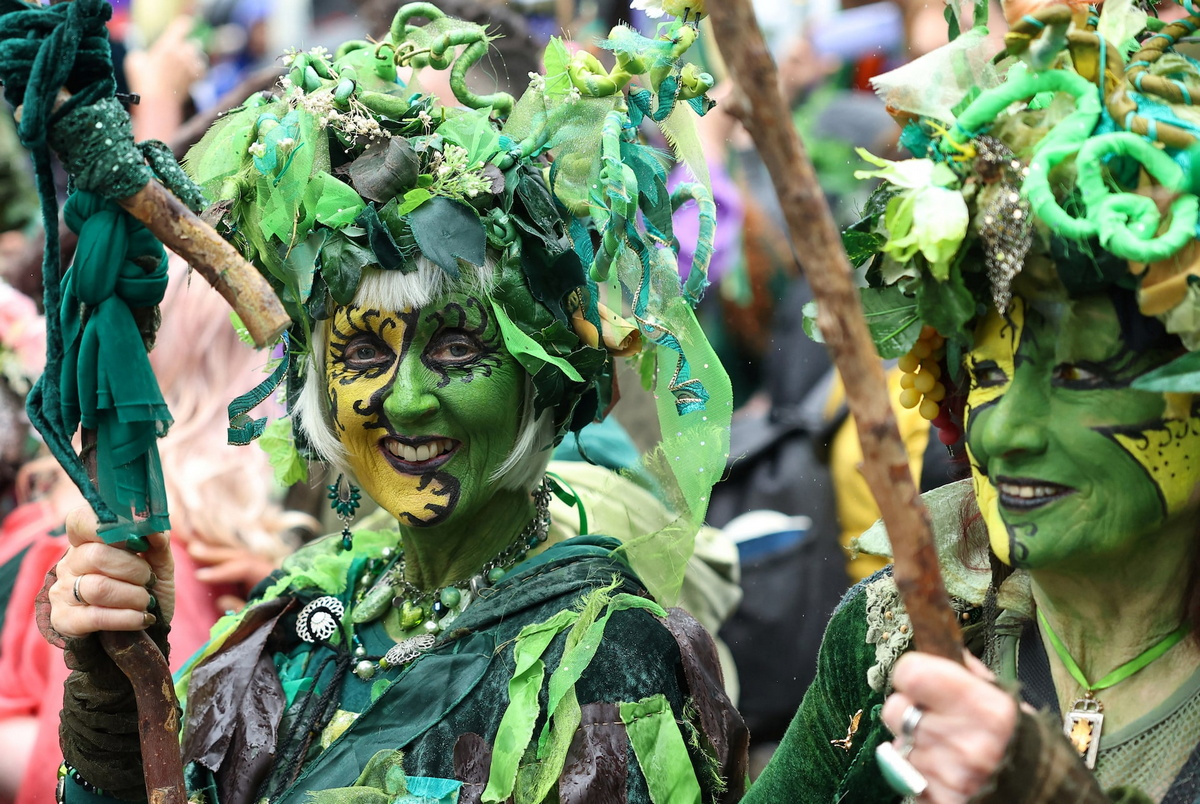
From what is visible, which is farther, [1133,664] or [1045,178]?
[1133,664]

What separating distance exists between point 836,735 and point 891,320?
2.12 feet

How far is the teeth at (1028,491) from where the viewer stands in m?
1.68

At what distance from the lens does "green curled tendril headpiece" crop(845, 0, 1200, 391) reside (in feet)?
5.16

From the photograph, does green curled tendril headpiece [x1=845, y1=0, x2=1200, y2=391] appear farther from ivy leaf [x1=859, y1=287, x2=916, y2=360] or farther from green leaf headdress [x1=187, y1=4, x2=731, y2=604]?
green leaf headdress [x1=187, y1=4, x2=731, y2=604]

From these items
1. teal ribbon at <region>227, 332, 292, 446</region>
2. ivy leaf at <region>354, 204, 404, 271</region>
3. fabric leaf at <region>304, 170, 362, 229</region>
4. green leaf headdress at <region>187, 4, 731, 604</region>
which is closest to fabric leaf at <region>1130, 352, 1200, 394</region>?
green leaf headdress at <region>187, 4, 731, 604</region>

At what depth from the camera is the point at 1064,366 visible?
169 centimetres

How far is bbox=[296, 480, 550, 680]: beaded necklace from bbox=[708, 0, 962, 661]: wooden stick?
3.87 ft

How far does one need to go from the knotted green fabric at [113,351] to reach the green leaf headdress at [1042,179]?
3.43 ft

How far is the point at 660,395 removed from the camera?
2455mm

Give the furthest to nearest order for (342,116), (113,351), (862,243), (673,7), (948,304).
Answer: (342,116)
(673,7)
(113,351)
(862,243)
(948,304)

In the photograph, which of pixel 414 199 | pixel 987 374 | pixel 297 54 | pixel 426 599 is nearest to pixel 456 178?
pixel 414 199

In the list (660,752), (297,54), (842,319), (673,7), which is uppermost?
(297,54)

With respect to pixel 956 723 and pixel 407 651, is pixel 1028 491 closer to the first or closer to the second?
pixel 956 723

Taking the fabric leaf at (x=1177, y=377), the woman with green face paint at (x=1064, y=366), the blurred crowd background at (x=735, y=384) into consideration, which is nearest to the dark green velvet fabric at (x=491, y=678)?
the blurred crowd background at (x=735, y=384)
